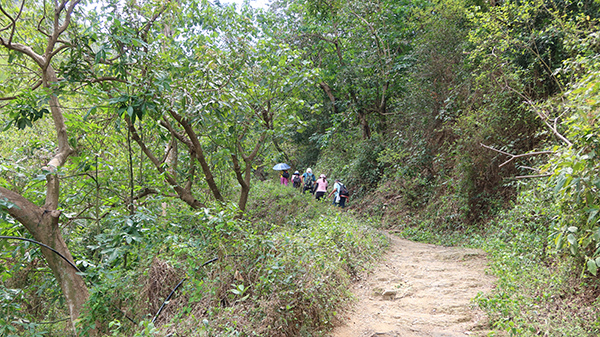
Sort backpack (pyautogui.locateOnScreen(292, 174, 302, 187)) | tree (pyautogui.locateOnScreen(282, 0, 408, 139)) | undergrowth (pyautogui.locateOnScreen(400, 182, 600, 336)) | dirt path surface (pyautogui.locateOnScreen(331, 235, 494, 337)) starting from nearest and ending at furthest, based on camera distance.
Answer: undergrowth (pyautogui.locateOnScreen(400, 182, 600, 336)) < dirt path surface (pyautogui.locateOnScreen(331, 235, 494, 337)) < tree (pyautogui.locateOnScreen(282, 0, 408, 139)) < backpack (pyautogui.locateOnScreen(292, 174, 302, 187))

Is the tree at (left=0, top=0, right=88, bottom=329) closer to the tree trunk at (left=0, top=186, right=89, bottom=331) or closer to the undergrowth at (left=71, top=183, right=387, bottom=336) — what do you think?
the tree trunk at (left=0, top=186, right=89, bottom=331)

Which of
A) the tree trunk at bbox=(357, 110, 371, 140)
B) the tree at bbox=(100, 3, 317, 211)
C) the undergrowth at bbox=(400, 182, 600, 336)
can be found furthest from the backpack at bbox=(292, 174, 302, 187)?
the undergrowth at bbox=(400, 182, 600, 336)

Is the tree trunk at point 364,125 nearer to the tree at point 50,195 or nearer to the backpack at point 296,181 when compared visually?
the backpack at point 296,181

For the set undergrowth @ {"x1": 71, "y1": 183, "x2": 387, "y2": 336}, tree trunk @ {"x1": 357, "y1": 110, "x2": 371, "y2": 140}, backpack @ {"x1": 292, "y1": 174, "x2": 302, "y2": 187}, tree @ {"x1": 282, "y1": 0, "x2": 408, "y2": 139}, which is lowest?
undergrowth @ {"x1": 71, "y1": 183, "x2": 387, "y2": 336}

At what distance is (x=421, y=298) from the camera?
193 inches

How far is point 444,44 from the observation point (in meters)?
11.4

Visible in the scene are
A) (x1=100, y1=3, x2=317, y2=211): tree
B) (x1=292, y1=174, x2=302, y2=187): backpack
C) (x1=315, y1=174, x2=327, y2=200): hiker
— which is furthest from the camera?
(x1=292, y1=174, x2=302, y2=187): backpack

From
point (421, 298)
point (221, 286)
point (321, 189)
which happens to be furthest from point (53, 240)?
point (321, 189)

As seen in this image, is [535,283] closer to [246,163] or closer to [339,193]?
[246,163]

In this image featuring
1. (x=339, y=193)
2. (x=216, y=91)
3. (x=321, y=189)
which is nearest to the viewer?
(x=216, y=91)

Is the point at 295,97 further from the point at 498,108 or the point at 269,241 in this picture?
the point at 498,108

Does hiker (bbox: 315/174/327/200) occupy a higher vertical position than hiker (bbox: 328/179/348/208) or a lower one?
Answer: higher

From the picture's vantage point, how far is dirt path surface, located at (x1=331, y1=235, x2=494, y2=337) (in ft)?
13.1

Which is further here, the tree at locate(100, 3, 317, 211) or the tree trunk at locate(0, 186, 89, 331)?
the tree at locate(100, 3, 317, 211)
